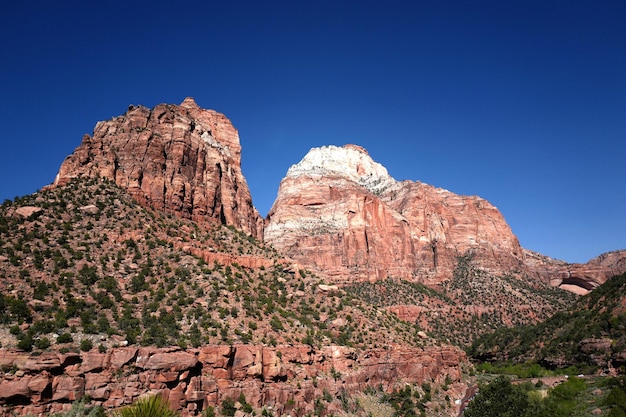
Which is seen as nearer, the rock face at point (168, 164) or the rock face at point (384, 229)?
the rock face at point (168, 164)

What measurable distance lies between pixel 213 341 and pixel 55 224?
19.2 m

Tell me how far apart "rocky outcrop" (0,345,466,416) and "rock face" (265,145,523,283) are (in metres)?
75.8

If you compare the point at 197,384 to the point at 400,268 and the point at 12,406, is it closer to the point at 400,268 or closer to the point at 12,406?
the point at 12,406

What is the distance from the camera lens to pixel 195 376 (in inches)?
1104

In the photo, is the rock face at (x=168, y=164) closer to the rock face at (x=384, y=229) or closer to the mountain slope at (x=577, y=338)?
the mountain slope at (x=577, y=338)

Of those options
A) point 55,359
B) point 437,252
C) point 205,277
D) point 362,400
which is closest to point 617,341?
point 362,400

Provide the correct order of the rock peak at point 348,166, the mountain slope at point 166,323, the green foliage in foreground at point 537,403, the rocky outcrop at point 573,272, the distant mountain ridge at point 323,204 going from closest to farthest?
the mountain slope at point 166,323
the green foliage in foreground at point 537,403
the distant mountain ridge at point 323,204
the rocky outcrop at point 573,272
the rock peak at point 348,166

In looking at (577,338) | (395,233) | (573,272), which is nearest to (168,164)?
(577,338)

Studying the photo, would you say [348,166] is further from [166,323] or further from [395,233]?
[166,323]

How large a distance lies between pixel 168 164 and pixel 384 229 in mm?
85757

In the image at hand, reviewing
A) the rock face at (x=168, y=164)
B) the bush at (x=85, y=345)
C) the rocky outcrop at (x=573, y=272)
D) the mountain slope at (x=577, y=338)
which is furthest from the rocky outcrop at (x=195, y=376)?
the rocky outcrop at (x=573, y=272)

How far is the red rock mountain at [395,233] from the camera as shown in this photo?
121 meters

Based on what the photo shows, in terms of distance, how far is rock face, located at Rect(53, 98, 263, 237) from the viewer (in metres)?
49.9

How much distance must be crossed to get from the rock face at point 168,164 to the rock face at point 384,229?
5255 cm
